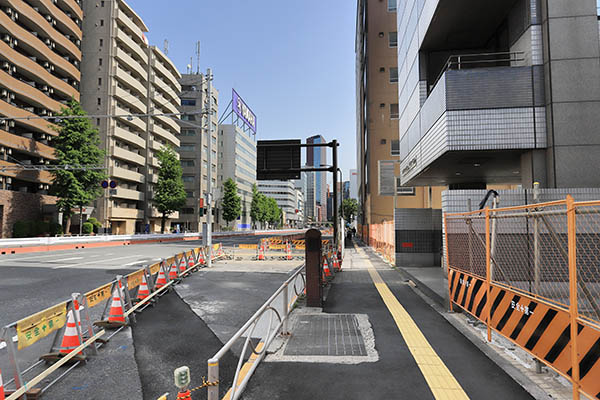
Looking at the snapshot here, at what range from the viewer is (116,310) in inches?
265

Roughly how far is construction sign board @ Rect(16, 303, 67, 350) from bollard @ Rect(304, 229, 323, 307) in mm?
4584

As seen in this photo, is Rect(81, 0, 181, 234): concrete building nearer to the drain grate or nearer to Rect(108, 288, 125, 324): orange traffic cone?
Rect(108, 288, 125, 324): orange traffic cone

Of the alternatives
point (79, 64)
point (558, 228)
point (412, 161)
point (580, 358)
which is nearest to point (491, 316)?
point (580, 358)

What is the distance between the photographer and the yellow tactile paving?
3.94 meters

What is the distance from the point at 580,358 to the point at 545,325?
68 centimetres

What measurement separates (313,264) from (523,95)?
315 inches

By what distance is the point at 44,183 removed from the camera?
40.2m

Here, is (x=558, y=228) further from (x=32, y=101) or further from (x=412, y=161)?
(x=32, y=101)

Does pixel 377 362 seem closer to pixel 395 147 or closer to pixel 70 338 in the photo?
pixel 70 338

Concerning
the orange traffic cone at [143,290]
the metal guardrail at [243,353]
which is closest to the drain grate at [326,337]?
the metal guardrail at [243,353]

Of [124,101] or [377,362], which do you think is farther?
[124,101]

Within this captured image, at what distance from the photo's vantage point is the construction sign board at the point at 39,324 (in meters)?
3.96

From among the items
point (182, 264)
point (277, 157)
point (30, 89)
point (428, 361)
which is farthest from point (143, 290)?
point (30, 89)

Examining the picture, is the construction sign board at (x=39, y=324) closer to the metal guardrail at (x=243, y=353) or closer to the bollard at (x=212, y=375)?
the metal guardrail at (x=243, y=353)
